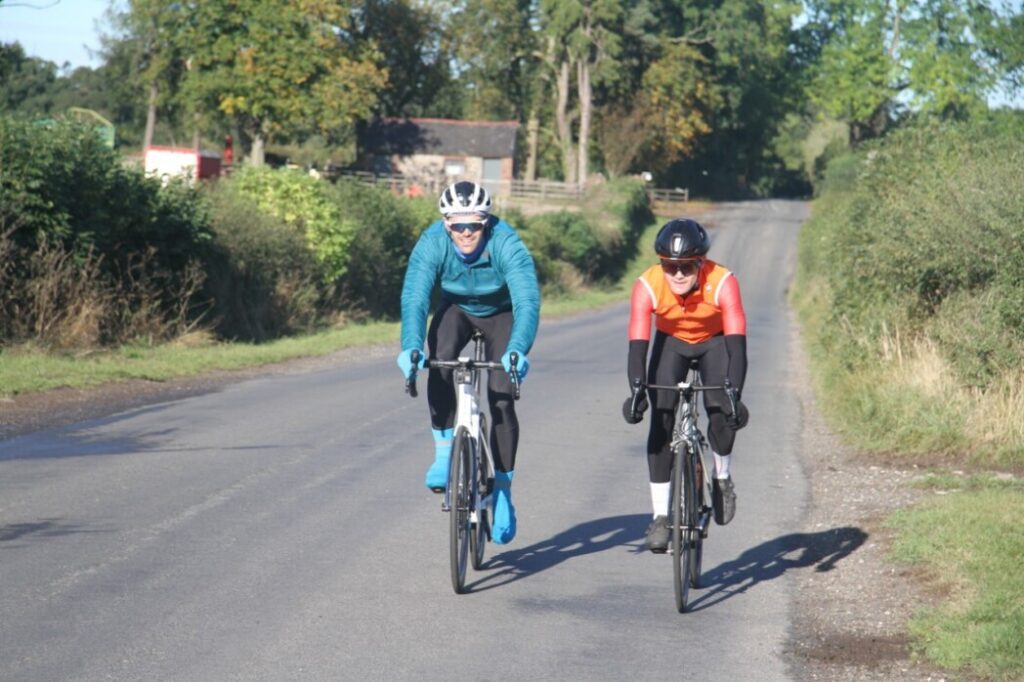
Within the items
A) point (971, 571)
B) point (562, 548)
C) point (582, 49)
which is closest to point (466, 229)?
point (562, 548)

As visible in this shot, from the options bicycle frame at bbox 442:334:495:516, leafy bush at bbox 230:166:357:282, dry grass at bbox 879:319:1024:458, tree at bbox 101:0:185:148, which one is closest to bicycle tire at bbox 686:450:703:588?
bicycle frame at bbox 442:334:495:516

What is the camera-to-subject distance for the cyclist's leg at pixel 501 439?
7887 mm

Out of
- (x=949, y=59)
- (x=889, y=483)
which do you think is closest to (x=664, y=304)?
(x=889, y=483)

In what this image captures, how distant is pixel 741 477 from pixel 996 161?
674cm

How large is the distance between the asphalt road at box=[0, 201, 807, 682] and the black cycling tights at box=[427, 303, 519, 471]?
0.77 m

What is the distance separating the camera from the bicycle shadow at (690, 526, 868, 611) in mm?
8062

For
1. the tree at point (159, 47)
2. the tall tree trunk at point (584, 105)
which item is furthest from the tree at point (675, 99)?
the tree at point (159, 47)

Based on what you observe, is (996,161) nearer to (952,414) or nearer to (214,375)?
(952,414)

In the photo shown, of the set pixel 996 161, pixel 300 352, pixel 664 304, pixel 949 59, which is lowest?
pixel 300 352

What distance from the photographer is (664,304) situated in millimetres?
7617

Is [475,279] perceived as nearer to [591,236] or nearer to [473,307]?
[473,307]

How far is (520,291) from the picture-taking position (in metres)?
7.58

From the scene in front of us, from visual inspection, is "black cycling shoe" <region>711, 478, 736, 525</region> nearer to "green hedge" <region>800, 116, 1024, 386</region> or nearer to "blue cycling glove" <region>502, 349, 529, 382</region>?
"blue cycling glove" <region>502, 349, 529, 382</region>

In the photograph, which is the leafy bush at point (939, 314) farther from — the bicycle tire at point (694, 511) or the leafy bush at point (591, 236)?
the leafy bush at point (591, 236)
